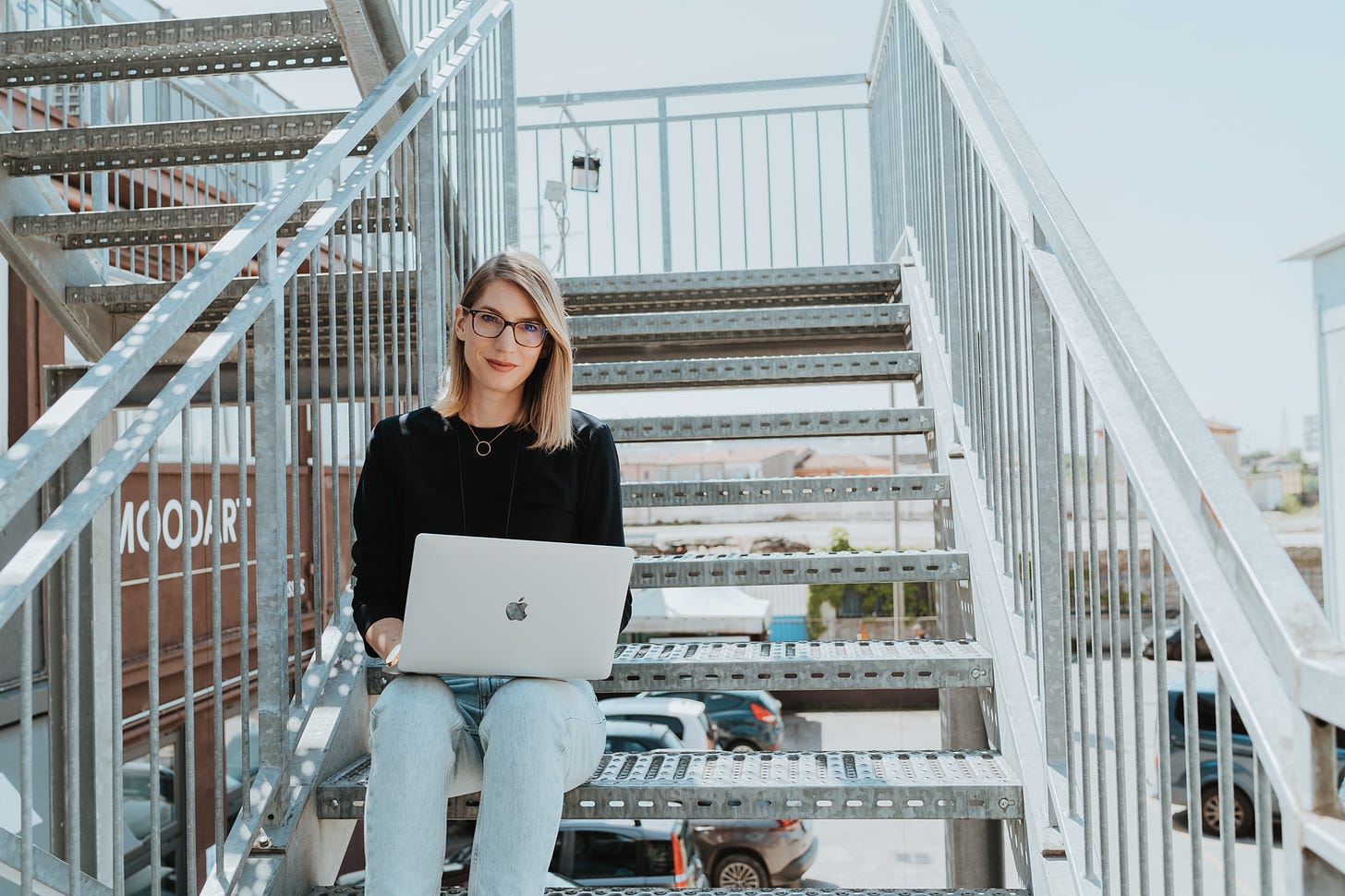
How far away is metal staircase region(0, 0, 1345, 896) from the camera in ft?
3.34

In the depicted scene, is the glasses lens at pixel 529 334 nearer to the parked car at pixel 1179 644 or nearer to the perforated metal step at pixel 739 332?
the parked car at pixel 1179 644

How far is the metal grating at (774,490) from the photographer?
2316 millimetres

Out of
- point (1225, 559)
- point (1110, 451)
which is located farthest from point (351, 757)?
point (1225, 559)

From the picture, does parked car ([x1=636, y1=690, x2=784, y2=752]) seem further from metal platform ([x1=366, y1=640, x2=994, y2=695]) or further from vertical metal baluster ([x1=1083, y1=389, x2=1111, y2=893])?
vertical metal baluster ([x1=1083, y1=389, x2=1111, y2=893])

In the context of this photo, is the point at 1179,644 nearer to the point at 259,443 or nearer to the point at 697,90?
the point at 259,443

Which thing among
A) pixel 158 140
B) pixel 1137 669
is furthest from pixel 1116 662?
pixel 158 140

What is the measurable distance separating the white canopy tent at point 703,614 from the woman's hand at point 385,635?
11.4 meters

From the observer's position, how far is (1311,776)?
0.70m

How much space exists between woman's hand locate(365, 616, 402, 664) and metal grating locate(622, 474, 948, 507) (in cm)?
76

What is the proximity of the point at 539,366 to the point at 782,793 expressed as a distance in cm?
81

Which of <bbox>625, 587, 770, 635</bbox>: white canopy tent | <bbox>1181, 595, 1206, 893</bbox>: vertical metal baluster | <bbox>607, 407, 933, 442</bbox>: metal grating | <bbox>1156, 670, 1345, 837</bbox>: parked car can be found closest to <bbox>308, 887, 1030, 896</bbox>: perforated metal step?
<bbox>1181, 595, 1206, 893</bbox>: vertical metal baluster

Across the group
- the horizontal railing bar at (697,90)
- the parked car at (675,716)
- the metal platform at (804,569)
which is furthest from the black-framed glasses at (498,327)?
the parked car at (675,716)

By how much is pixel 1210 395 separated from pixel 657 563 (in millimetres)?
44471

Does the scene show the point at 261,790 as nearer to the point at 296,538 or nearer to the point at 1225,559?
the point at 296,538
